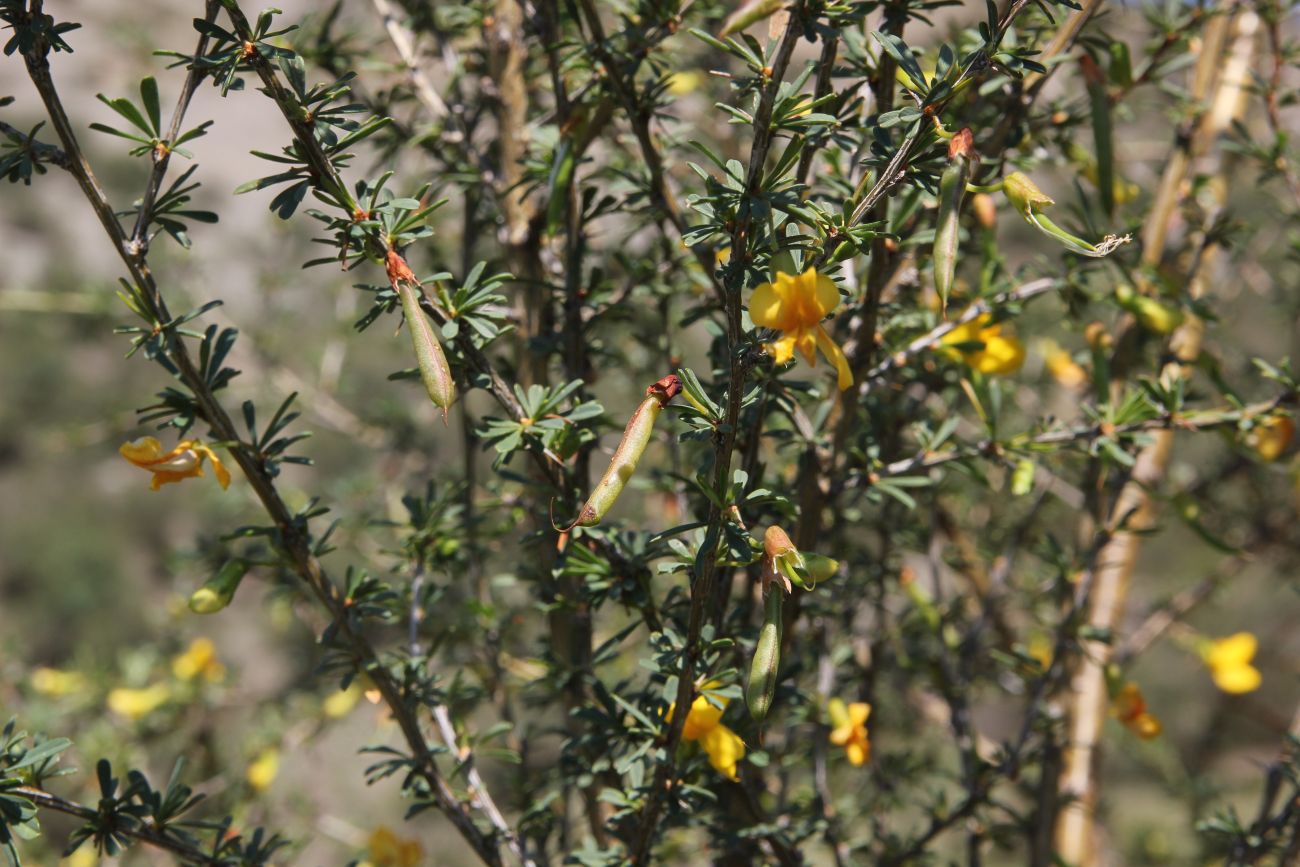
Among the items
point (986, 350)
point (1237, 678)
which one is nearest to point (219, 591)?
point (986, 350)

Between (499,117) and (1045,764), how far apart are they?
89cm

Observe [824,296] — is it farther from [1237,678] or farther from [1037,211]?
[1237,678]

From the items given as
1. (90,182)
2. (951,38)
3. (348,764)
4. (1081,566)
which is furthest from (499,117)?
(348,764)

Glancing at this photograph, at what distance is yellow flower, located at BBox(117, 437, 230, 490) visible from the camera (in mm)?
621

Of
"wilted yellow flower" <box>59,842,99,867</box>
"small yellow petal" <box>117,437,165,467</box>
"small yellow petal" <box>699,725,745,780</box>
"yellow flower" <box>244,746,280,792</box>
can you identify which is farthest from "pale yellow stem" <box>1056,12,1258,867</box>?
"wilted yellow flower" <box>59,842,99,867</box>

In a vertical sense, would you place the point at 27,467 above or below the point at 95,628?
above

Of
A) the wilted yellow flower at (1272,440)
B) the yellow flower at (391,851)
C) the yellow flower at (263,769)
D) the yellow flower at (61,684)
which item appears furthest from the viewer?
the yellow flower at (61,684)

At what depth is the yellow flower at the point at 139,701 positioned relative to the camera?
1618mm

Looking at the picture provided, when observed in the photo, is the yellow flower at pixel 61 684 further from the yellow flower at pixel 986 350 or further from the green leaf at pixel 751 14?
the green leaf at pixel 751 14

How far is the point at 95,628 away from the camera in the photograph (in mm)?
6168

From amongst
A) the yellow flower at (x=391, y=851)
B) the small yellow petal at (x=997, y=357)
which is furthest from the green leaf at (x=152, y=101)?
the yellow flower at (x=391, y=851)

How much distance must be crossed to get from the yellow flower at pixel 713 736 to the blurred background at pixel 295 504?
278 mm

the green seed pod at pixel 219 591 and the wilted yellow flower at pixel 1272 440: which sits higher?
the wilted yellow flower at pixel 1272 440

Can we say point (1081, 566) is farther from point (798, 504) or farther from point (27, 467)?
point (27, 467)
